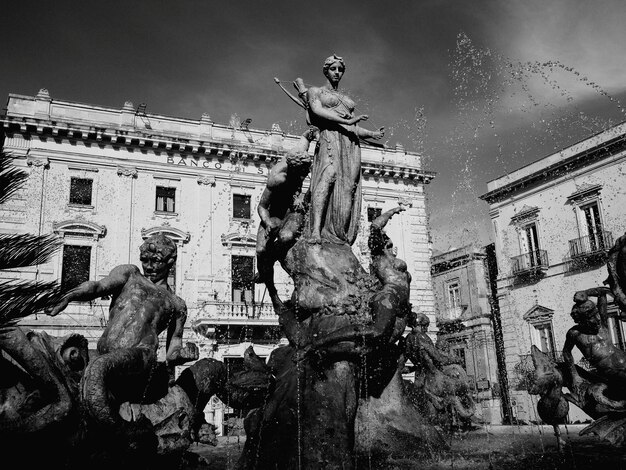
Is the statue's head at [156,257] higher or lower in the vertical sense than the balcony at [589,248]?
lower

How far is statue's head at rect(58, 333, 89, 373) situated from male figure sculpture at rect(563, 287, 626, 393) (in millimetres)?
4494

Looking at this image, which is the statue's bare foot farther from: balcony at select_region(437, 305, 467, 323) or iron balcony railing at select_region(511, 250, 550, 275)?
balcony at select_region(437, 305, 467, 323)

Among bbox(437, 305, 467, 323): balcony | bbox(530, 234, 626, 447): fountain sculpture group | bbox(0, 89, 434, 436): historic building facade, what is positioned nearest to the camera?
bbox(530, 234, 626, 447): fountain sculpture group

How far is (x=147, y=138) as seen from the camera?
26.0 meters

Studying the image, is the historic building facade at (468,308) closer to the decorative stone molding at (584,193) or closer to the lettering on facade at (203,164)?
the decorative stone molding at (584,193)

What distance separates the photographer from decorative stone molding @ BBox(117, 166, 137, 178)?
1014 inches

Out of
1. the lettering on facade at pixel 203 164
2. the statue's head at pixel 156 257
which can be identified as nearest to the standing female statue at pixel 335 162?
the statue's head at pixel 156 257

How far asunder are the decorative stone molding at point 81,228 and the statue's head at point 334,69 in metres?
20.3

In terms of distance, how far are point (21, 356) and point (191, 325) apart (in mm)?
22019

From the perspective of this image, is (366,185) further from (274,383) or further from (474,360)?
(274,383)

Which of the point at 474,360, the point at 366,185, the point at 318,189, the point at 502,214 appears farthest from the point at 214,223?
the point at 318,189

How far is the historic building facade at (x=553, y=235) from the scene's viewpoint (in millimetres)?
25328

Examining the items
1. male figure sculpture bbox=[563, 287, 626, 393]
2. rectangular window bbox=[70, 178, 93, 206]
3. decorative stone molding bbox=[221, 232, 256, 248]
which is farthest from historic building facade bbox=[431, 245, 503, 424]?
male figure sculpture bbox=[563, 287, 626, 393]

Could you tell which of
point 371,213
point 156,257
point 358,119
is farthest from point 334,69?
point 371,213
